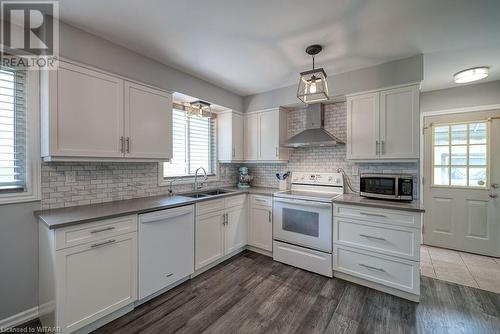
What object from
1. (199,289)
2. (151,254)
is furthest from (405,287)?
(151,254)

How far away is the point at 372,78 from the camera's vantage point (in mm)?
2645

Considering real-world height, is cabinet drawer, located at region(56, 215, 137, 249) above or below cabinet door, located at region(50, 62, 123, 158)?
below

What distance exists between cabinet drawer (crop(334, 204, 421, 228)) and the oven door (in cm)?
16

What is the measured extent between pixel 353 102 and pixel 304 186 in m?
1.42

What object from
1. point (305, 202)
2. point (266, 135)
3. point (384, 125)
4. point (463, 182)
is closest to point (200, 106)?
point (266, 135)

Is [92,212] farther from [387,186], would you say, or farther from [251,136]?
[387,186]

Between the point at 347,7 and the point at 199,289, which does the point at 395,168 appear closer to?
the point at 347,7

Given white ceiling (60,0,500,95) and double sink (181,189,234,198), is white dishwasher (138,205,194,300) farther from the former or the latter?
white ceiling (60,0,500,95)

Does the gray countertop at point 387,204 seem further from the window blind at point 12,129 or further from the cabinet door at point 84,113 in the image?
the window blind at point 12,129

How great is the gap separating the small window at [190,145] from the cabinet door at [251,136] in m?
0.59

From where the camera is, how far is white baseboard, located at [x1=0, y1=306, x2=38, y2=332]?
5.71 ft

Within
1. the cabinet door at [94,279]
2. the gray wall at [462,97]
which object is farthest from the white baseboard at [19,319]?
the gray wall at [462,97]

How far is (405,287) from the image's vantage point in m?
2.17

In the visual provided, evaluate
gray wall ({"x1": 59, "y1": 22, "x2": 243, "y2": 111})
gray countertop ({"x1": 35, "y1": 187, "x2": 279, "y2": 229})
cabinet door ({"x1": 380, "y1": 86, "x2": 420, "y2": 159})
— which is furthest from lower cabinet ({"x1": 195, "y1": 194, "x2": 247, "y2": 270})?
cabinet door ({"x1": 380, "y1": 86, "x2": 420, "y2": 159})
